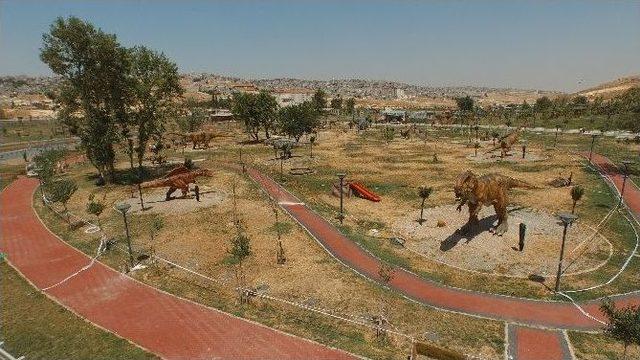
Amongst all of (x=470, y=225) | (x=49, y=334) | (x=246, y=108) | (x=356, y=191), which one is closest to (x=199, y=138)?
(x=246, y=108)

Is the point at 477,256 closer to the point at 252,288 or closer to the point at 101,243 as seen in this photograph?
the point at 252,288

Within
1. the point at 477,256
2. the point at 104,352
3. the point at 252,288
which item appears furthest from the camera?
the point at 477,256

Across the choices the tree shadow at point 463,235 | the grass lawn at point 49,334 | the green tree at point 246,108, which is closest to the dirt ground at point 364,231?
the tree shadow at point 463,235

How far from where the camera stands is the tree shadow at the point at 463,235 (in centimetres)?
2856

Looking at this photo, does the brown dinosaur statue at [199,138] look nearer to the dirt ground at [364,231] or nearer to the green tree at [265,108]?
the green tree at [265,108]

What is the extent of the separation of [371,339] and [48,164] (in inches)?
1559

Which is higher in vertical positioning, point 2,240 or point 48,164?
point 48,164

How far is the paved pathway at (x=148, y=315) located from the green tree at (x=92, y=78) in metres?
17.8

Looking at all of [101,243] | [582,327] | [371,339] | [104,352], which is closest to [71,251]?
[101,243]

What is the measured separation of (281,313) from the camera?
20.7 m

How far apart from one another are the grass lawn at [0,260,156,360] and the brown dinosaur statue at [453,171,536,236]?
65.6 ft

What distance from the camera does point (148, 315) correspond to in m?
21.0

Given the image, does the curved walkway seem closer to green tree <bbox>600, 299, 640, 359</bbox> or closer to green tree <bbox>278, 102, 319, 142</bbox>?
green tree <bbox>600, 299, 640, 359</bbox>

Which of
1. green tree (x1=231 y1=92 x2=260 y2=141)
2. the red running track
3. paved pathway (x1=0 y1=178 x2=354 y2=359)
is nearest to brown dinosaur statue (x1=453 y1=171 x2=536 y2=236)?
the red running track
